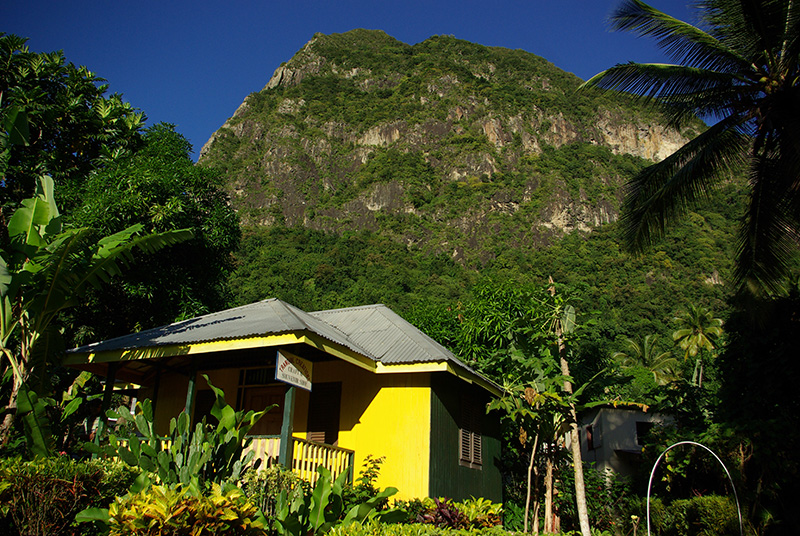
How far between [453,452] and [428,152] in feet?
368

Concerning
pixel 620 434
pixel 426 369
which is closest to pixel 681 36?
pixel 426 369

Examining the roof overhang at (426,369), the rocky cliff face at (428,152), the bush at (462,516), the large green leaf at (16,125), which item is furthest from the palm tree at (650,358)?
the large green leaf at (16,125)

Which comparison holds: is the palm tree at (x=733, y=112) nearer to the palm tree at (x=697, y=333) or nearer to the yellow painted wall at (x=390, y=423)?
the yellow painted wall at (x=390, y=423)

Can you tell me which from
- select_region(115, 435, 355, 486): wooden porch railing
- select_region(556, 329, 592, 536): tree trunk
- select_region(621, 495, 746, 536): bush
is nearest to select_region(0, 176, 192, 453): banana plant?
select_region(115, 435, 355, 486): wooden porch railing

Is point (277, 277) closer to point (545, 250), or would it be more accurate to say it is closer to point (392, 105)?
point (545, 250)

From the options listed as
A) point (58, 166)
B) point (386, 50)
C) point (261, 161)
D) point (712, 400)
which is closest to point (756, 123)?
point (712, 400)

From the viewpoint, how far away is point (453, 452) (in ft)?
32.8

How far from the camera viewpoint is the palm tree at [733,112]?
9.04 meters

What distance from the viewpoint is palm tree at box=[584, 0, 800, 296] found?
904 centimetres

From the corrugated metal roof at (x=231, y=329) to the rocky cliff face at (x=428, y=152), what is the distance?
76.2 metres

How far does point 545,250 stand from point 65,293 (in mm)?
80730

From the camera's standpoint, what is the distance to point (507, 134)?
122 m

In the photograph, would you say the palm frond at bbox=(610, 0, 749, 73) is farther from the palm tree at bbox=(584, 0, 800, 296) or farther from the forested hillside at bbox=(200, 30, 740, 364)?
the forested hillside at bbox=(200, 30, 740, 364)

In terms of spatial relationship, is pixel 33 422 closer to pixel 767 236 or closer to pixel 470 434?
pixel 470 434
